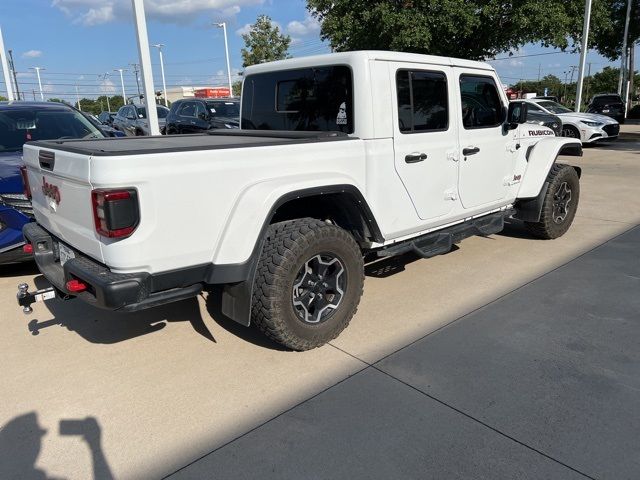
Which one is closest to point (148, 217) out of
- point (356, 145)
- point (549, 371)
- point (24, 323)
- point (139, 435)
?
point (139, 435)

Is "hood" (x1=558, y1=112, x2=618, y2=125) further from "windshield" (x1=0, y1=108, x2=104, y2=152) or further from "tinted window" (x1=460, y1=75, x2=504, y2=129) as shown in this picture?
"windshield" (x1=0, y1=108, x2=104, y2=152)

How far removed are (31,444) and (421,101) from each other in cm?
348

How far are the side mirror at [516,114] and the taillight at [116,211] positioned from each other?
3785mm

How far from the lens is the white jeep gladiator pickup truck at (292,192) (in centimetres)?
260

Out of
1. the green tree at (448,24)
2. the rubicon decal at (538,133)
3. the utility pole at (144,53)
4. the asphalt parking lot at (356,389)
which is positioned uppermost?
the green tree at (448,24)

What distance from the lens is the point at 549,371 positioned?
10.2 ft

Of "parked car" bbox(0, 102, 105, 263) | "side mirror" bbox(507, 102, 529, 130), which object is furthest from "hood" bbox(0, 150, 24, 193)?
"side mirror" bbox(507, 102, 529, 130)

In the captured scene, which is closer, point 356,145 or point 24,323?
point 356,145

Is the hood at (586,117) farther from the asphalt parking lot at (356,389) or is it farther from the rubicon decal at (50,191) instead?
the rubicon decal at (50,191)

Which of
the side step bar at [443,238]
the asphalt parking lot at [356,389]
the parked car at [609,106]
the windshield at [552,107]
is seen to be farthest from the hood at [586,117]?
the asphalt parking lot at [356,389]

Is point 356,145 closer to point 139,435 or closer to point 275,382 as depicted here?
point 275,382

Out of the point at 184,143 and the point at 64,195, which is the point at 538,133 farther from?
the point at 64,195

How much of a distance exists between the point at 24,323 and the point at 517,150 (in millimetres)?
4886

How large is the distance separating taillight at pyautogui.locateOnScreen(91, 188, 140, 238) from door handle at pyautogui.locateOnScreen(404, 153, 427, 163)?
208 cm
